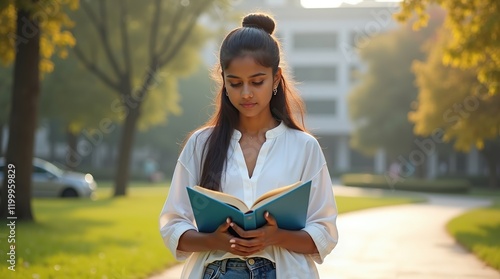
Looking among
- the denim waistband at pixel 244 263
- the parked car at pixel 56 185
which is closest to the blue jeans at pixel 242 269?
the denim waistband at pixel 244 263

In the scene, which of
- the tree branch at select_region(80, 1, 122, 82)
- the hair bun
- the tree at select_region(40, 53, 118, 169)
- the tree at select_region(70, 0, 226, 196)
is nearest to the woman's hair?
the hair bun

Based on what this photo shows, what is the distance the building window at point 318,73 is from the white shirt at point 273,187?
68.5 m

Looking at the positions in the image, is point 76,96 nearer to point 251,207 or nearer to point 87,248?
point 87,248

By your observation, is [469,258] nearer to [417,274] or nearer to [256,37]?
[417,274]

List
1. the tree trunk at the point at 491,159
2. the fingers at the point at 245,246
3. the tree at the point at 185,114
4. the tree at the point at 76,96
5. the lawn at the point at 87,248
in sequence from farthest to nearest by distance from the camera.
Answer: the tree at the point at 185,114, the tree trunk at the point at 491,159, the tree at the point at 76,96, the lawn at the point at 87,248, the fingers at the point at 245,246

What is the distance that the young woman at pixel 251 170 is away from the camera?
3.18 metres

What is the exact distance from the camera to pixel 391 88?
46.8 m

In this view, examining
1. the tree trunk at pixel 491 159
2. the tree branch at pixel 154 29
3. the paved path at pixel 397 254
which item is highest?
the tree branch at pixel 154 29

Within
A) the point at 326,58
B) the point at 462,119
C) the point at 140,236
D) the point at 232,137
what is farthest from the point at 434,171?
the point at 232,137

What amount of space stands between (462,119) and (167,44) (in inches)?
431

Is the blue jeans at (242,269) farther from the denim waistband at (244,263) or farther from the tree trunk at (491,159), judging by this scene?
the tree trunk at (491,159)

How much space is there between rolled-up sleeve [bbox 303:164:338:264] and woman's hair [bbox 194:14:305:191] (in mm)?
275

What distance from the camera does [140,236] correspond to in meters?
13.0

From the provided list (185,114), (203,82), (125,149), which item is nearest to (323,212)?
(125,149)
